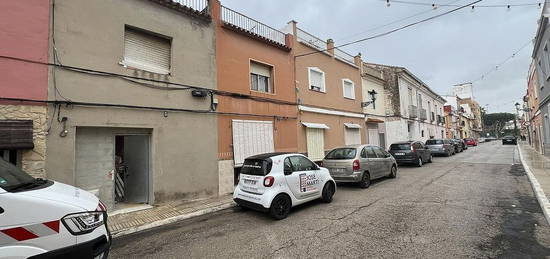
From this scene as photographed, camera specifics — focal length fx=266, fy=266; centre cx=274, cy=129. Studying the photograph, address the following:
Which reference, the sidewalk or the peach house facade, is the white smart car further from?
the peach house facade

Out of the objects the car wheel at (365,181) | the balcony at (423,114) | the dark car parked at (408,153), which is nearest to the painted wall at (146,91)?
the car wheel at (365,181)

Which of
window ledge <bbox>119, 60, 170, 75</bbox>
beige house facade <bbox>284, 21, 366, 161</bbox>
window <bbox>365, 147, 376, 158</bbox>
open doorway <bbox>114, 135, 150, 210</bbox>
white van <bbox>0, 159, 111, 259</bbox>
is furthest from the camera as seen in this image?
beige house facade <bbox>284, 21, 366, 161</bbox>

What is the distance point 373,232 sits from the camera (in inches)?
197

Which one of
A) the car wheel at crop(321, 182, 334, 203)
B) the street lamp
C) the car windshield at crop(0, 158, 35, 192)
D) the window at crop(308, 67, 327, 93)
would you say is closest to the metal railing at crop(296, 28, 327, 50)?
the window at crop(308, 67, 327, 93)

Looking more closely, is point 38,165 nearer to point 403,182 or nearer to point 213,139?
point 213,139

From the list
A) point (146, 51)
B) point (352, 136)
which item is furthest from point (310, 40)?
point (146, 51)

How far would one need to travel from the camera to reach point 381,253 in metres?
4.12

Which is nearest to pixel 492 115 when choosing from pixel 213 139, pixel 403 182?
pixel 403 182

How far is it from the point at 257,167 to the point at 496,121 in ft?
352

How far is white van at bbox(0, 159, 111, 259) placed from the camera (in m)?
2.56

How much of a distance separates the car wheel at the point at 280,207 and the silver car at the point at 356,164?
358 cm

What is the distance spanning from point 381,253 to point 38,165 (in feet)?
23.3

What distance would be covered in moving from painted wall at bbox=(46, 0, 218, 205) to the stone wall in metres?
A: 0.14

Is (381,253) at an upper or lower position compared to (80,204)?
lower
